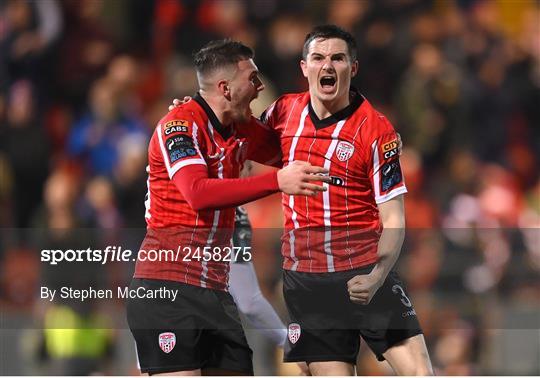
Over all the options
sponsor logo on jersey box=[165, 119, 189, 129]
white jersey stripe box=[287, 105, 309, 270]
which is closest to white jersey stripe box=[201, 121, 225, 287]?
sponsor logo on jersey box=[165, 119, 189, 129]

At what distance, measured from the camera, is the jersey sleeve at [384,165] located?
5625 mm

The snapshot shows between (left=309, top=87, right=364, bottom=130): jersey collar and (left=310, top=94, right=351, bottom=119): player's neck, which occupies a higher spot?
(left=310, top=94, right=351, bottom=119): player's neck

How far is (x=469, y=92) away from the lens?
10539 mm

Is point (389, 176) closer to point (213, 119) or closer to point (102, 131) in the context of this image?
point (213, 119)

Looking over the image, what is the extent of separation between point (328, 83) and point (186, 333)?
1.25 metres

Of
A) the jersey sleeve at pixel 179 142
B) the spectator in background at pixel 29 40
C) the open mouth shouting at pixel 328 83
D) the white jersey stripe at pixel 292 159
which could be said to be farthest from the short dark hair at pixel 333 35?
the spectator in background at pixel 29 40

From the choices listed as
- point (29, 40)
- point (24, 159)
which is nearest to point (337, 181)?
point (24, 159)

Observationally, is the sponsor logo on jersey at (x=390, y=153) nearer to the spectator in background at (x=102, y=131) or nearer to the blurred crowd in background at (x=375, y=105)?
the blurred crowd in background at (x=375, y=105)

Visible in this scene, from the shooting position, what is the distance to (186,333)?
5.47m

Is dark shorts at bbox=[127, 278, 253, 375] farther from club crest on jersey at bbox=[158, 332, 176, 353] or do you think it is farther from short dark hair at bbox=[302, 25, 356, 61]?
short dark hair at bbox=[302, 25, 356, 61]

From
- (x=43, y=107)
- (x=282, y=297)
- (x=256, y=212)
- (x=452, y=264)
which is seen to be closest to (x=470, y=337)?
(x=452, y=264)

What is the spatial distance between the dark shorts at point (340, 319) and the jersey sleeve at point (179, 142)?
79 cm

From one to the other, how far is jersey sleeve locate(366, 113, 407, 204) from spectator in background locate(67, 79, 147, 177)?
432 centimetres

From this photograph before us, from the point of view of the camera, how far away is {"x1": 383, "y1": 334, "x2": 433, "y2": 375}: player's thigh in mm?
5629
